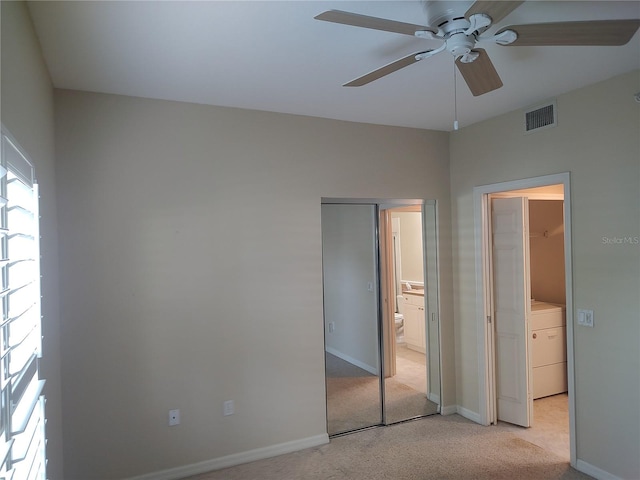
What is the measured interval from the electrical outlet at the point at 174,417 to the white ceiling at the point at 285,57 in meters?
2.23

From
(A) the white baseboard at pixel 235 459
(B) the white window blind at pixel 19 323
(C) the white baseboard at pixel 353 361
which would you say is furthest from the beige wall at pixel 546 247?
(B) the white window blind at pixel 19 323

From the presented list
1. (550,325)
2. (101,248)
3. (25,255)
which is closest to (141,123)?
(101,248)

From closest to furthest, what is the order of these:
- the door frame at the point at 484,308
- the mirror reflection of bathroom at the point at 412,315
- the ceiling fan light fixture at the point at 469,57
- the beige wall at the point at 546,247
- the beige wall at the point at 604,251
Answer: the ceiling fan light fixture at the point at 469,57, the beige wall at the point at 604,251, the door frame at the point at 484,308, the mirror reflection of bathroom at the point at 412,315, the beige wall at the point at 546,247

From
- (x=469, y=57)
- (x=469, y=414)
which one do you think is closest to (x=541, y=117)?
A: (x=469, y=57)

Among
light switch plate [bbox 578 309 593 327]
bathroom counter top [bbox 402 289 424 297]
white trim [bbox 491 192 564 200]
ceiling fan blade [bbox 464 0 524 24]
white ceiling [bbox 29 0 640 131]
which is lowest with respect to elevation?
light switch plate [bbox 578 309 593 327]

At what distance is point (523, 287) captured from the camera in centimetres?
362

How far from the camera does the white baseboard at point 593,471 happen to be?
2.81m

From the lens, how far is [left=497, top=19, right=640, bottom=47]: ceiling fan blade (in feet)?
4.96

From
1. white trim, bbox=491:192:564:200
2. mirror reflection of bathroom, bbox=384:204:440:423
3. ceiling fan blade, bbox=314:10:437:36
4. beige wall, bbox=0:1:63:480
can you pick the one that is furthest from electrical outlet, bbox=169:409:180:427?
white trim, bbox=491:192:564:200

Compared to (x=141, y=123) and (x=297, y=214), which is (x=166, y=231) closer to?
(x=141, y=123)

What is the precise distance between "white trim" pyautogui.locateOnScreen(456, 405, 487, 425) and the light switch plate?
1.36 metres

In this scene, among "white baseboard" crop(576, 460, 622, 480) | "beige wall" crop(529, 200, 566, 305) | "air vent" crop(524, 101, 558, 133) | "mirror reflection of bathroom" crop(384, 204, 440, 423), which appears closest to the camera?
"white baseboard" crop(576, 460, 622, 480)

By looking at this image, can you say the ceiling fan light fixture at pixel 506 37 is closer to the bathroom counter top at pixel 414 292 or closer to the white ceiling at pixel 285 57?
the white ceiling at pixel 285 57

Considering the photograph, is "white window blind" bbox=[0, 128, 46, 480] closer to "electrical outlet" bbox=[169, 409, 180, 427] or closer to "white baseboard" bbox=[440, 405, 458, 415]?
"electrical outlet" bbox=[169, 409, 180, 427]
